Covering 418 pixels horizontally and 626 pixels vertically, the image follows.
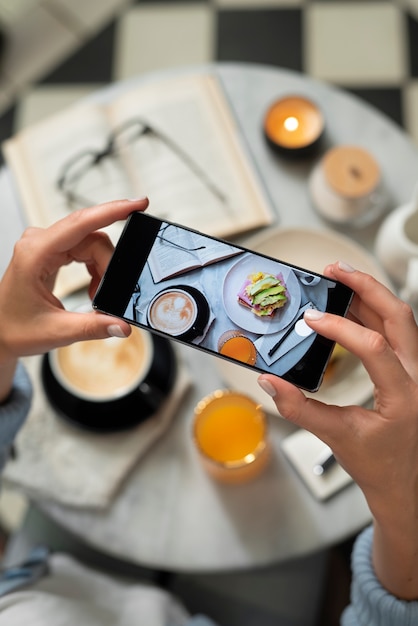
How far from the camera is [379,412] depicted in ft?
1.85

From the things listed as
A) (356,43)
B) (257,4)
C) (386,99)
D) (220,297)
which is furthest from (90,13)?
(220,297)

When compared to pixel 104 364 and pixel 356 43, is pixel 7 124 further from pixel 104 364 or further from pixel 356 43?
pixel 104 364

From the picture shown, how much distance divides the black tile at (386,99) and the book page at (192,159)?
711 mm

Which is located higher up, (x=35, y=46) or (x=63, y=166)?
(x=35, y=46)

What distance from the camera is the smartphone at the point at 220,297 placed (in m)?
0.58

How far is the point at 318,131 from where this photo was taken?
910mm

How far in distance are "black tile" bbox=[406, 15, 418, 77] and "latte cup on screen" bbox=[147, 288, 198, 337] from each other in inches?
48.5

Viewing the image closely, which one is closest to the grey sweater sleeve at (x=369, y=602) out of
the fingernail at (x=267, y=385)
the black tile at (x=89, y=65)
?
the fingernail at (x=267, y=385)

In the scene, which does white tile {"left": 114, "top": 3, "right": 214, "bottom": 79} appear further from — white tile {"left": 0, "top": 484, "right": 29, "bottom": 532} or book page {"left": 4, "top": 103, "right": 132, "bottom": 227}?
white tile {"left": 0, "top": 484, "right": 29, "bottom": 532}

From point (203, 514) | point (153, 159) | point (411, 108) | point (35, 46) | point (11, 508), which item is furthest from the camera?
point (35, 46)

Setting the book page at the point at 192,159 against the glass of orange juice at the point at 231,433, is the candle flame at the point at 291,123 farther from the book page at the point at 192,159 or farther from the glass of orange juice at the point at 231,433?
the glass of orange juice at the point at 231,433

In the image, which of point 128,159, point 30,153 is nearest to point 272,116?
point 128,159

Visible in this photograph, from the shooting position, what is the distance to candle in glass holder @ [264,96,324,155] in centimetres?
91

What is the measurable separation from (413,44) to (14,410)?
4.42 feet
